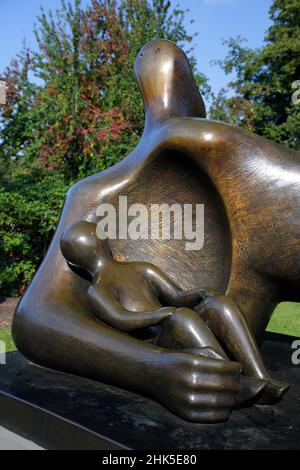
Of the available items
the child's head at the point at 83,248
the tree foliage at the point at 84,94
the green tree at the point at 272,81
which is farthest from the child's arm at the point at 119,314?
the green tree at the point at 272,81

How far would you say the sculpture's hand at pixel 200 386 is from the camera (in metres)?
2.62

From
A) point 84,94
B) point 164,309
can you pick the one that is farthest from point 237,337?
Result: point 84,94

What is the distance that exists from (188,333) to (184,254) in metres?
1.04

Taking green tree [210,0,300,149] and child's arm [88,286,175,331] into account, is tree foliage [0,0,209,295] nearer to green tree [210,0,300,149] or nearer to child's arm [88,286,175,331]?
green tree [210,0,300,149]

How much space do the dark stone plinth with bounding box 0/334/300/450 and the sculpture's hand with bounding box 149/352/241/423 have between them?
0.23 ft

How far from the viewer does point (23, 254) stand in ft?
33.0

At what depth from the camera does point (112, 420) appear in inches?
106

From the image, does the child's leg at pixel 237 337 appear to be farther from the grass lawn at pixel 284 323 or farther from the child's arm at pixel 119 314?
the grass lawn at pixel 284 323

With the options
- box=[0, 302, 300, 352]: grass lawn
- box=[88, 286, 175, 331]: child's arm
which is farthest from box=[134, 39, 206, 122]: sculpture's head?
box=[0, 302, 300, 352]: grass lawn

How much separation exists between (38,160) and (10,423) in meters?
11.5

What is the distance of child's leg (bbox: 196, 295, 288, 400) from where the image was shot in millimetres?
2890

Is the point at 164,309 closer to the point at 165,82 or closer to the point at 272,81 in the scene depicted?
the point at 165,82
